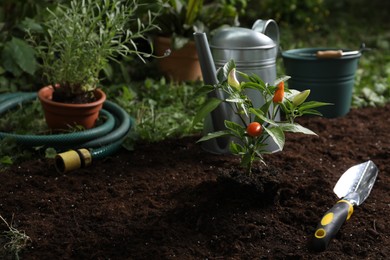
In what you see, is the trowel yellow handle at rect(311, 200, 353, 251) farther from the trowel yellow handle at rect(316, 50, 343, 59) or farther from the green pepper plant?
the trowel yellow handle at rect(316, 50, 343, 59)

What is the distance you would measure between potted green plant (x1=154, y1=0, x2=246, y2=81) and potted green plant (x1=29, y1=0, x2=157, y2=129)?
3.12 ft

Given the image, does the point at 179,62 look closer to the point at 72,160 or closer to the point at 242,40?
the point at 242,40

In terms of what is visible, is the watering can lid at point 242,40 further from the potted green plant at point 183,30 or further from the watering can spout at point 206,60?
the potted green plant at point 183,30

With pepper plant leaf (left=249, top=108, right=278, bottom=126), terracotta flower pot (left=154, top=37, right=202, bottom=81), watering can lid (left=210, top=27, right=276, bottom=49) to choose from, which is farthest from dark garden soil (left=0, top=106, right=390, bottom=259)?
terracotta flower pot (left=154, top=37, right=202, bottom=81)

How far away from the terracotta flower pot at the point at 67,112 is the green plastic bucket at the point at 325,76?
1067mm

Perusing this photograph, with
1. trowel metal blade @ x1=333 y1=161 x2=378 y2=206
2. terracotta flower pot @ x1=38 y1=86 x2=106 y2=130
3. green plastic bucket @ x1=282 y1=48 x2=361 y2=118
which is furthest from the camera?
green plastic bucket @ x1=282 y1=48 x2=361 y2=118

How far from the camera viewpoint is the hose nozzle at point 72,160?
2477mm

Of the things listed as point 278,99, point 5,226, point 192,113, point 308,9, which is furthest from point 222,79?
point 308,9

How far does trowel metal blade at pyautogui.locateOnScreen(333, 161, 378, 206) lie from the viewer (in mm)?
2186

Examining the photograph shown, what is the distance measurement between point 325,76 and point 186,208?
1.43 meters

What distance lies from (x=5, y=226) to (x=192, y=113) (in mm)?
1470

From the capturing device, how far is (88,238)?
6.40 ft

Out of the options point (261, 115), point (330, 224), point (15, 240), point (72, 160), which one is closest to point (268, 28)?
point (261, 115)

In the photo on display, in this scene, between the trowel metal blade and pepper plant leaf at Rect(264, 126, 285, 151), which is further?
the trowel metal blade
